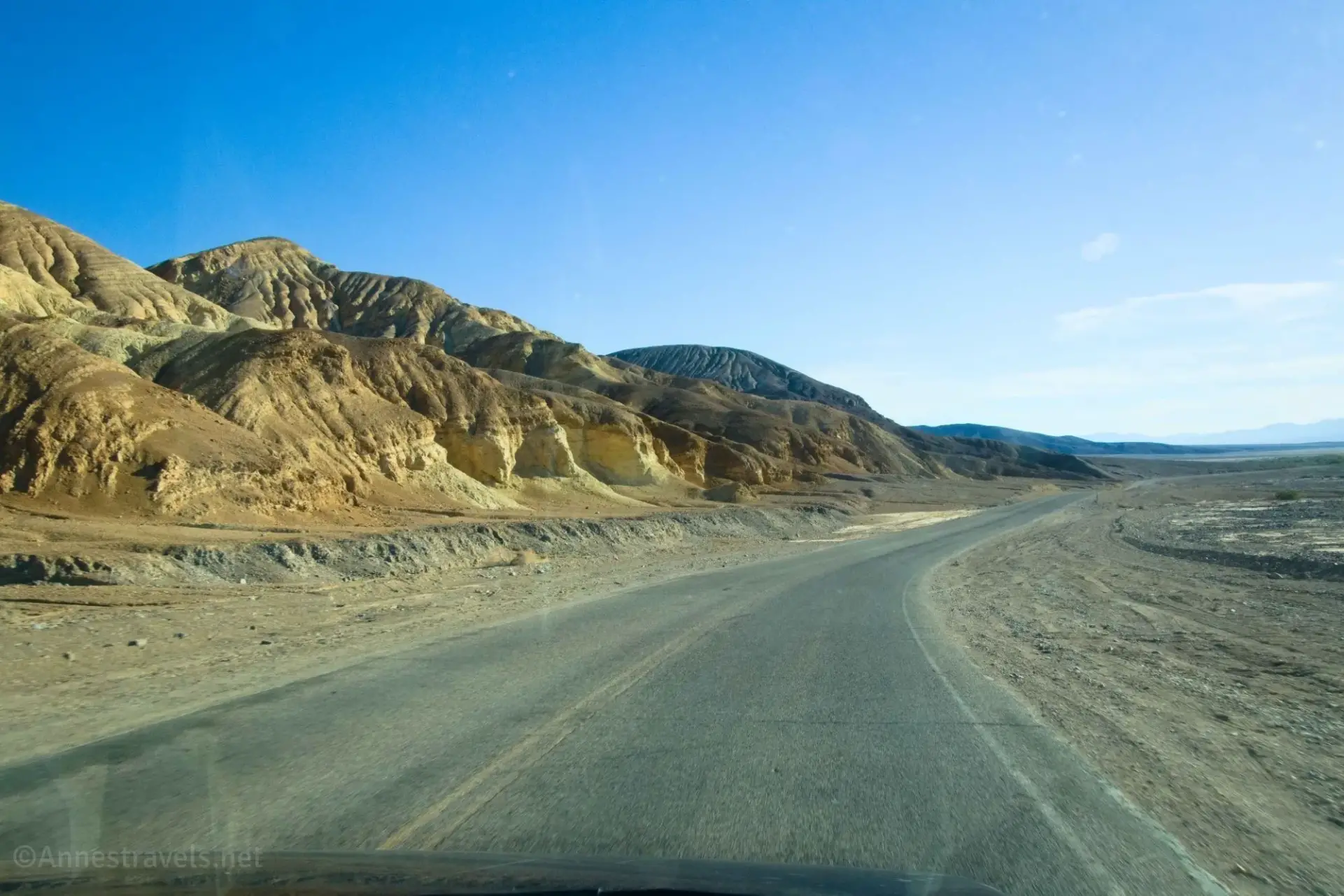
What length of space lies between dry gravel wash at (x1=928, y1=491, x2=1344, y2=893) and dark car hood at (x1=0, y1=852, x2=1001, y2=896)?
2192 mm

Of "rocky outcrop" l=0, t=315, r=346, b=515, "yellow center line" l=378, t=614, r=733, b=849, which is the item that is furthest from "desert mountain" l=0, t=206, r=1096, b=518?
"yellow center line" l=378, t=614, r=733, b=849

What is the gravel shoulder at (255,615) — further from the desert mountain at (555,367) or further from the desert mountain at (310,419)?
the desert mountain at (555,367)

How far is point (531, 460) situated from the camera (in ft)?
198

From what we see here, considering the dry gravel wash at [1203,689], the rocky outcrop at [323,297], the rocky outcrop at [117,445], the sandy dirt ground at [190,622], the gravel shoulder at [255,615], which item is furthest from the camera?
the rocky outcrop at [323,297]

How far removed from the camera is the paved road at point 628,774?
514 cm

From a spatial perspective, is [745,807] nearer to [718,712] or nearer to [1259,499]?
[718,712]

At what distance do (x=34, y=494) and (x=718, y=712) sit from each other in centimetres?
2705

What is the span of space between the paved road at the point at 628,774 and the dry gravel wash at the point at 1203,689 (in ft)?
1.59

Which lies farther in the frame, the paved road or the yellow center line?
the yellow center line

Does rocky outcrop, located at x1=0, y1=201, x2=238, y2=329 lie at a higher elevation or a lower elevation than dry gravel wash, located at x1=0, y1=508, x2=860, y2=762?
higher

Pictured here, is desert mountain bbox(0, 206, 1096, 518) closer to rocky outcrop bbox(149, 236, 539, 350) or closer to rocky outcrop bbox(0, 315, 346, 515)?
rocky outcrop bbox(0, 315, 346, 515)

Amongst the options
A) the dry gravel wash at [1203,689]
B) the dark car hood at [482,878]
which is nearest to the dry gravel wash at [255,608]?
the dark car hood at [482,878]

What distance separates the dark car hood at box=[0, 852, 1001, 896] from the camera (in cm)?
390

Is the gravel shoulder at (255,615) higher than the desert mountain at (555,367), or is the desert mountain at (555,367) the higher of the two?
the desert mountain at (555,367)
